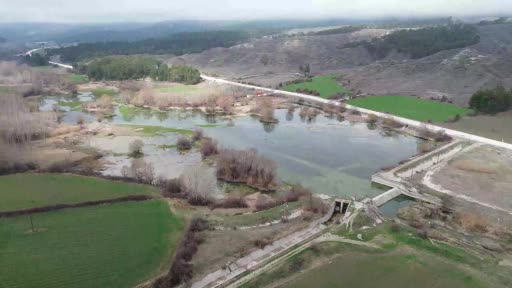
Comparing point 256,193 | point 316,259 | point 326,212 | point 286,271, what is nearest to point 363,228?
point 326,212

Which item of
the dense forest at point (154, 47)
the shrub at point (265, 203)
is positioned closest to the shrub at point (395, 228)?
the shrub at point (265, 203)

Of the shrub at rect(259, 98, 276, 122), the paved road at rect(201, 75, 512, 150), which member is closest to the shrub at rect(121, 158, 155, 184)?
the shrub at rect(259, 98, 276, 122)

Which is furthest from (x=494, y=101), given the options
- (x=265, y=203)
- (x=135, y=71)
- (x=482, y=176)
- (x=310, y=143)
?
(x=135, y=71)

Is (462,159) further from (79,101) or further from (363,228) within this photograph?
(79,101)

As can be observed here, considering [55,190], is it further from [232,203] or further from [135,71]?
[135,71]

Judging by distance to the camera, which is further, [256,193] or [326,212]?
[256,193]

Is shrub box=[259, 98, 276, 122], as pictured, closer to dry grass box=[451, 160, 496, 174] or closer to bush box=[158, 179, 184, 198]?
dry grass box=[451, 160, 496, 174]
